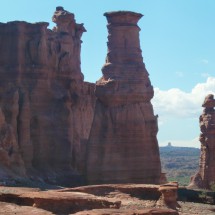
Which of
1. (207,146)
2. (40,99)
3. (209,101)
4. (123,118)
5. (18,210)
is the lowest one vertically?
(18,210)

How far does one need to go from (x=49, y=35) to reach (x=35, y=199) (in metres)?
35.2

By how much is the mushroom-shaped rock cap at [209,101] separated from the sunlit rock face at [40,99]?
15476 millimetres

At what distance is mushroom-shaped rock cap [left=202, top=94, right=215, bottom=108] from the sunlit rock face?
50.8ft

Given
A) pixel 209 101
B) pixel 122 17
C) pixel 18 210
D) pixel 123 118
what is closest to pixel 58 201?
pixel 18 210

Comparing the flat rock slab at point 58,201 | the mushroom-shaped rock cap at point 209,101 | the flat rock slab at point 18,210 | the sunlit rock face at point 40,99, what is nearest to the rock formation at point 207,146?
the mushroom-shaped rock cap at point 209,101

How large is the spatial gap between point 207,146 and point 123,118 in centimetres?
1903

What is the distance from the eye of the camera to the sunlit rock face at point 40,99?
53.9 meters

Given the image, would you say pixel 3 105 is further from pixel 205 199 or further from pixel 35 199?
pixel 35 199

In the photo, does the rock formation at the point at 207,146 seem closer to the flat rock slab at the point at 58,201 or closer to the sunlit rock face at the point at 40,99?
the sunlit rock face at the point at 40,99

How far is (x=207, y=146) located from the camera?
68.8 meters

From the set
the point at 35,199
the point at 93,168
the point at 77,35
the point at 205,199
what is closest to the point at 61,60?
the point at 77,35

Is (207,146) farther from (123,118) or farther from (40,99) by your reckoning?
(40,99)

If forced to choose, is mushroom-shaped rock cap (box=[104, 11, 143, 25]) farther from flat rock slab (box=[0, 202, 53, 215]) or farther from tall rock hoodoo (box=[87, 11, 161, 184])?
flat rock slab (box=[0, 202, 53, 215])

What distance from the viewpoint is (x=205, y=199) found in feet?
156
